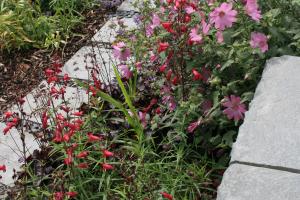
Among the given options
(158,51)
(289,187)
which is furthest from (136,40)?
(289,187)

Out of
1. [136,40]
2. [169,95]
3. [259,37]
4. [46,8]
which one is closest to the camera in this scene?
[259,37]

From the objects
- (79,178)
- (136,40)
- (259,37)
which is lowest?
(79,178)

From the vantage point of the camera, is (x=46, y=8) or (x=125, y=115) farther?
(x=46, y=8)

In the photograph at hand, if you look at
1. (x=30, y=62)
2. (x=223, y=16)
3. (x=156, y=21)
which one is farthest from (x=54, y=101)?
(x=223, y=16)

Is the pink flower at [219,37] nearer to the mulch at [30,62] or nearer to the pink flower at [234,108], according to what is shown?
the pink flower at [234,108]

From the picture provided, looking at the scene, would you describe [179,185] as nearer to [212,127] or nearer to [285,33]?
[212,127]

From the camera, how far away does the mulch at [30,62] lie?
3.75 metres

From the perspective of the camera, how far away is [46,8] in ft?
14.8

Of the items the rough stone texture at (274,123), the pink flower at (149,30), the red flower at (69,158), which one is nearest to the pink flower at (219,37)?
the rough stone texture at (274,123)

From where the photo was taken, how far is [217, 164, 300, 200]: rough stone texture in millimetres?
1632

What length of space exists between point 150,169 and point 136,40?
807 mm

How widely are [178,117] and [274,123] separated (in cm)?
89

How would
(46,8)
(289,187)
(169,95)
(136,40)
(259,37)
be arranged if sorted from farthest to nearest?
(46,8) < (136,40) < (169,95) < (259,37) < (289,187)

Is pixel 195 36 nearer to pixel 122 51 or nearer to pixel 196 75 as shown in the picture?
pixel 196 75
